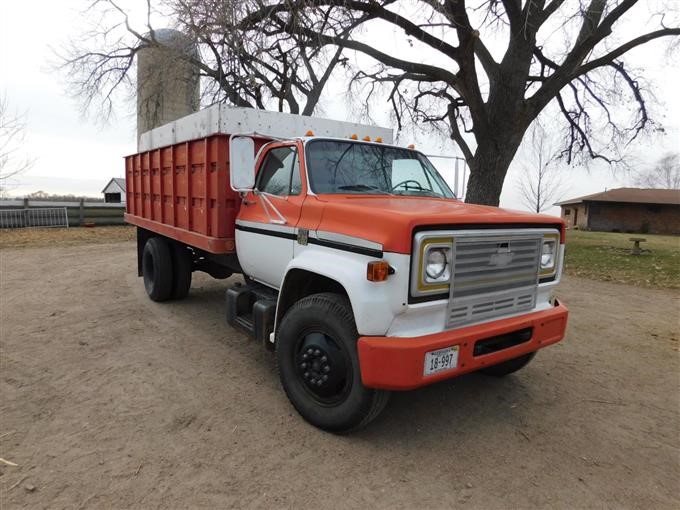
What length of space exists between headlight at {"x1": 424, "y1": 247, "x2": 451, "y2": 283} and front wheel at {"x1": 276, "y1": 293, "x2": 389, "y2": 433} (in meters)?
0.62

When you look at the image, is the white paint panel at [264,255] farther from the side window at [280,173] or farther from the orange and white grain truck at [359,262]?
the side window at [280,173]

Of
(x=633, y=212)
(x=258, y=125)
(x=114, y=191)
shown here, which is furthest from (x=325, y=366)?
(x=633, y=212)

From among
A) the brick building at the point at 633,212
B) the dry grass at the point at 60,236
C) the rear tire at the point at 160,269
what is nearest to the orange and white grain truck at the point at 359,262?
the rear tire at the point at 160,269

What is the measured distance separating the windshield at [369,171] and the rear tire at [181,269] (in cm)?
359

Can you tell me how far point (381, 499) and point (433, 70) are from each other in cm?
1152

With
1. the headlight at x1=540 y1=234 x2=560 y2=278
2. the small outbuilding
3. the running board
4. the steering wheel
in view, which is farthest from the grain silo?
the small outbuilding

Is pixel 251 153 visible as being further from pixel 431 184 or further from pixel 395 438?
pixel 395 438

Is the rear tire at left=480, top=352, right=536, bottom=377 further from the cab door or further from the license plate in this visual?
the cab door

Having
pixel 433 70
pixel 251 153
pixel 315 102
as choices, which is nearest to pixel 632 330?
pixel 251 153

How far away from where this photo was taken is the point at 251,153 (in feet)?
13.2

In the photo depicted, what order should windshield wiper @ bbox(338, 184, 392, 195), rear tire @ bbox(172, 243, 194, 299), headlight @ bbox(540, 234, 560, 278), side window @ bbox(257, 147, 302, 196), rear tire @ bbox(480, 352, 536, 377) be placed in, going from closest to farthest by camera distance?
headlight @ bbox(540, 234, 560, 278) → windshield wiper @ bbox(338, 184, 392, 195) → side window @ bbox(257, 147, 302, 196) → rear tire @ bbox(480, 352, 536, 377) → rear tire @ bbox(172, 243, 194, 299)

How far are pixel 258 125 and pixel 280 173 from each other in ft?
3.25

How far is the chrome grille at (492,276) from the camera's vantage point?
2938 millimetres

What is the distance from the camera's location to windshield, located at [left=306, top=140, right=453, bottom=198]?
383 cm
